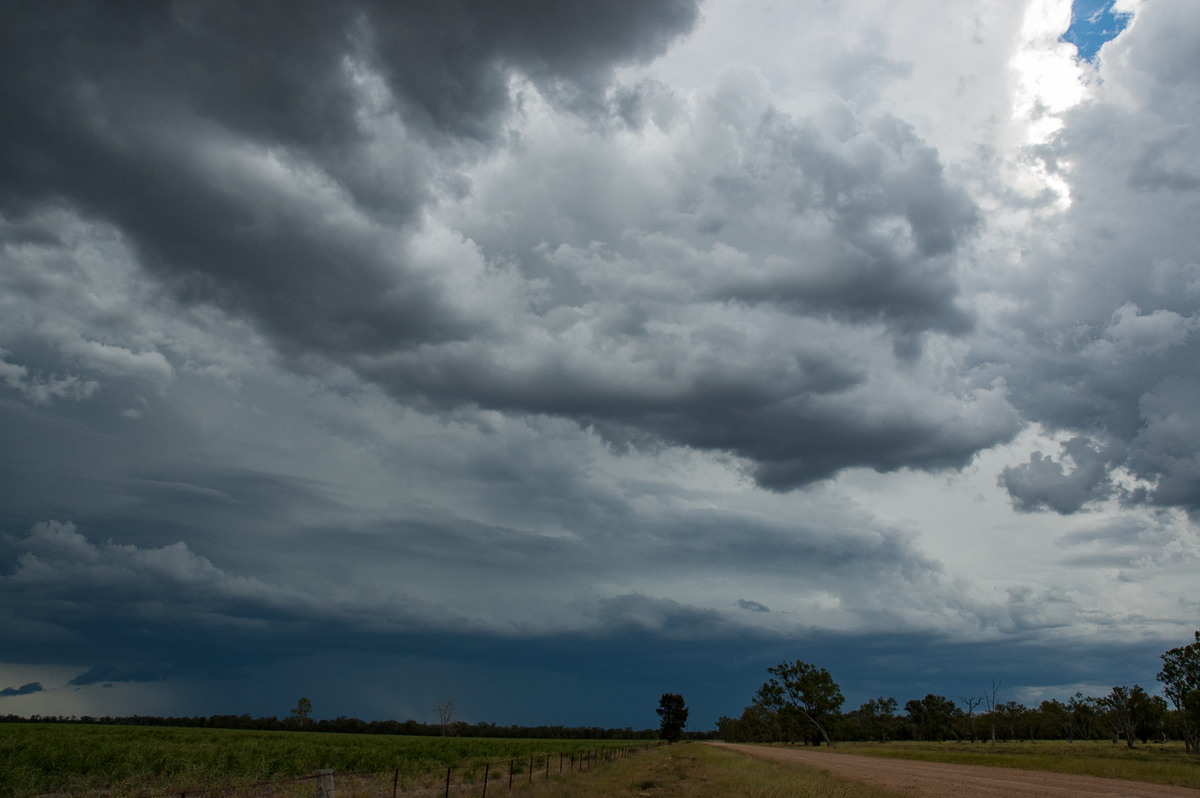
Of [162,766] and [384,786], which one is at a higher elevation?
[162,766]

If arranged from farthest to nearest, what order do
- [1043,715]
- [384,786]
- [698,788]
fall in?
[1043,715]
[698,788]
[384,786]

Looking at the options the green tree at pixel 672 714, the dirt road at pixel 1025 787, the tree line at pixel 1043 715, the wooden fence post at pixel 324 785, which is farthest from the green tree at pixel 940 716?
the wooden fence post at pixel 324 785

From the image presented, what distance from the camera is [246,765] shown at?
35469mm

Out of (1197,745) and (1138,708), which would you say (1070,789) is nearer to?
(1197,745)

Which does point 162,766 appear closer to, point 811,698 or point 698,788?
point 698,788

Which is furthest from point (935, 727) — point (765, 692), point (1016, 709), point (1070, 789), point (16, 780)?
point (16, 780)

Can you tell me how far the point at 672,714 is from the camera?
192 meters

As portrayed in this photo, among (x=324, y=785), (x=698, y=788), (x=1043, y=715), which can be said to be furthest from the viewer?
(x=1043, y=715)

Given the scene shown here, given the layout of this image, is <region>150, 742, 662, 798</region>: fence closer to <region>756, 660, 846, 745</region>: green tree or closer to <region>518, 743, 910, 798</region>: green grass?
<region>518, 743, 910, 798</region>: green grass

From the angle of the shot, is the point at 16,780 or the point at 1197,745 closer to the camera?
the point at 16,780

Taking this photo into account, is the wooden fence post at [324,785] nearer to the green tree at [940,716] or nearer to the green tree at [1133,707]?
the green tree at [1133,707]

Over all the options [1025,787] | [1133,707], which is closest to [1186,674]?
[1133,707]

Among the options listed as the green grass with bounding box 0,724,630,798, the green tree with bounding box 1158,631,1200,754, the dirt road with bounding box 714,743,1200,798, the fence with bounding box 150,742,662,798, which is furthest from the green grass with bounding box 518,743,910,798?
the green tree with bounding box 1158,631,1200,754

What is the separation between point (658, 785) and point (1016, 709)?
Answer: 17516 centimetres
